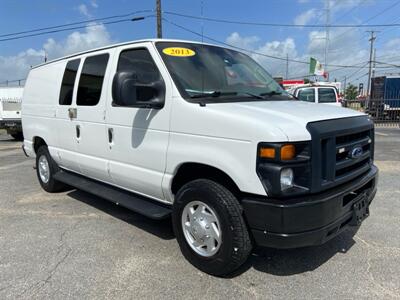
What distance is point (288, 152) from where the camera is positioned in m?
2.82

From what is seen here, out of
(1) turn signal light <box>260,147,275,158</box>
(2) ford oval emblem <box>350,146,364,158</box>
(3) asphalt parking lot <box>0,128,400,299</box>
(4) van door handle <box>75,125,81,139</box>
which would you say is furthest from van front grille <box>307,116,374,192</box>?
(4) van door handle <box>75,125,81,139</box>

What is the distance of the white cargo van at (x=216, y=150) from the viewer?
288 centimetres

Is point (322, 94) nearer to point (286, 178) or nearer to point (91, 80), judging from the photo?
point (91, 80)

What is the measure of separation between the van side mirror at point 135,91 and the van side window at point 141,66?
0.01 m

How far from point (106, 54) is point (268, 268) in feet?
10.1

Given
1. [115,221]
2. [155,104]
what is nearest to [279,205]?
[155,104]

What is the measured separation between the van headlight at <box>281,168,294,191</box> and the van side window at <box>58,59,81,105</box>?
11.6 ft

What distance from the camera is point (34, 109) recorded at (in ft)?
20.9

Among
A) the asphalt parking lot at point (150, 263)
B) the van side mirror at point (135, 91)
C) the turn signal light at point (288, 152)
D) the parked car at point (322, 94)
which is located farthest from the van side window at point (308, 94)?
the turn signal light at point (288, 152)

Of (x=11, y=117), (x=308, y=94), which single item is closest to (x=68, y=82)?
(x=308, y=94)

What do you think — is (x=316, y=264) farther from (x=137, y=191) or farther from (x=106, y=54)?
(x=106, y=54)

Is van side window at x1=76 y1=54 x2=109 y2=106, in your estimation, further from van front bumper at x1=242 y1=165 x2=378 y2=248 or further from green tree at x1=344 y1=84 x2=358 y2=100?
green tree at x1=344 y1=84 x2=358 y2=100

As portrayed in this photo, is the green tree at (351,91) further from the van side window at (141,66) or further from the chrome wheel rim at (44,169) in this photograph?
the van side window at (141,66)

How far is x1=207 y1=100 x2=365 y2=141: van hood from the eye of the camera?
287cm
